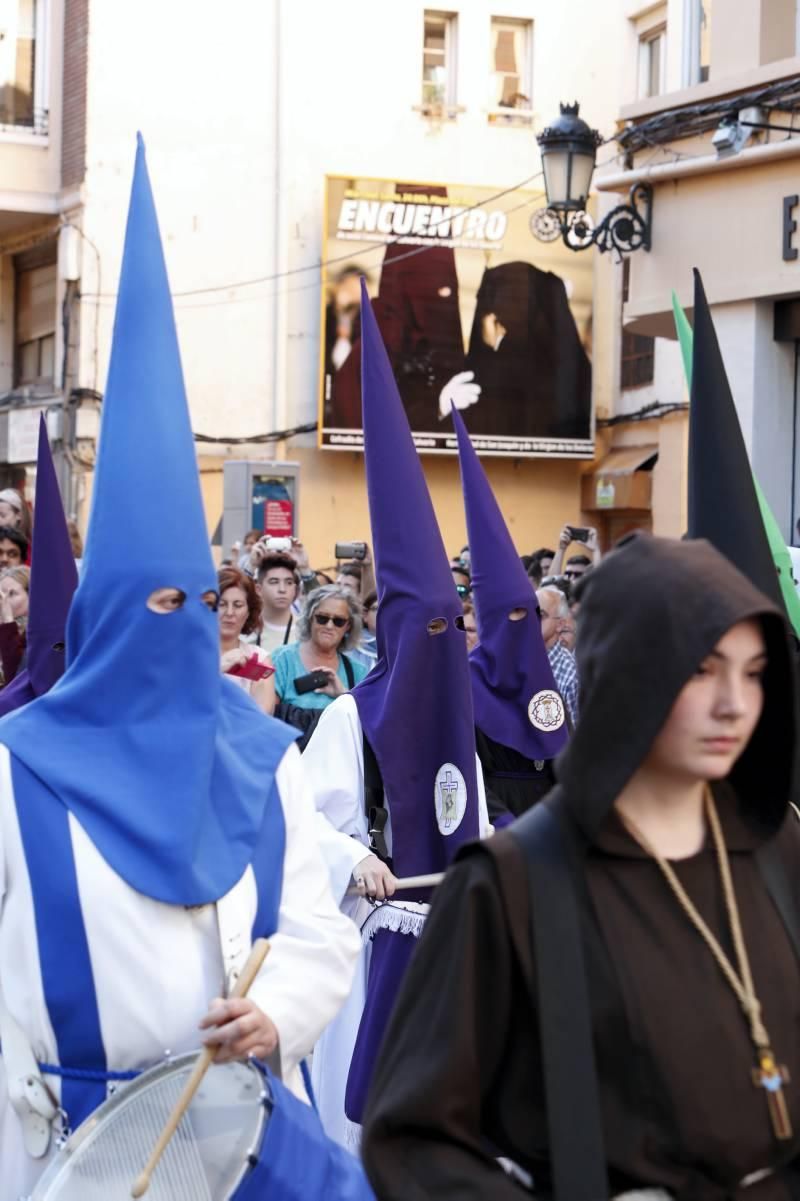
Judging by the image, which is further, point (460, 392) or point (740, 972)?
point (460, 392)

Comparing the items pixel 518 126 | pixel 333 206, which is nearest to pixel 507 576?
pixel 333 206

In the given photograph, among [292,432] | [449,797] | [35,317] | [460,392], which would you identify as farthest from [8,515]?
[35,317]

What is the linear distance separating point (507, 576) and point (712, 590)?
4639 mm

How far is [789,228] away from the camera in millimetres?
11211

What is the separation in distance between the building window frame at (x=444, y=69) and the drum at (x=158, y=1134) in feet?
76.1

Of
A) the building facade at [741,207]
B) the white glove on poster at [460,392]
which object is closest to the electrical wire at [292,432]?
the white glove on poster at [460,392]

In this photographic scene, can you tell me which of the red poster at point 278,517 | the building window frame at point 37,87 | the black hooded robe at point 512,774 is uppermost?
the building window frame at point 37,87

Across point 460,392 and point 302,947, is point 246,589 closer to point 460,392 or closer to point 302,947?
point 302,947

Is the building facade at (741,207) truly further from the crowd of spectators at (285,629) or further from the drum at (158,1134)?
the drum at (158,1134)

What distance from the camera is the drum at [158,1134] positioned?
130 inches

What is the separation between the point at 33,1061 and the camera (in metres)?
3.56

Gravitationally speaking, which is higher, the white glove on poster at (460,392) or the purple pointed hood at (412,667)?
the white glove on poster at (460,392)

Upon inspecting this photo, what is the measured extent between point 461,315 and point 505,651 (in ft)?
59.9

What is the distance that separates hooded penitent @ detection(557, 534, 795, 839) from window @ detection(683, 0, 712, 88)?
11554 mm
